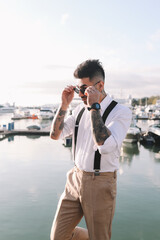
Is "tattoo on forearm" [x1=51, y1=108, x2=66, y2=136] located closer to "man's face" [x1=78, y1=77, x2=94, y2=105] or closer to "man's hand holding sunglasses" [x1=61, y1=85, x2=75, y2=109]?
"man's hand holding sunglasses" [x1=61, y1=85, x2=75, y2=109]

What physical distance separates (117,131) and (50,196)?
17.3 feet

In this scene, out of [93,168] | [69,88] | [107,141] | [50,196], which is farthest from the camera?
[50,196]

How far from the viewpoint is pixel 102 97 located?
5.55ft

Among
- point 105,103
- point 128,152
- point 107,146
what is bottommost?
point 128,152

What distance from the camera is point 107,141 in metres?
1.39

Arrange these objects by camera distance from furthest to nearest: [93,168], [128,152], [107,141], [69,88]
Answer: [128,152] < [69,88] < [93,168] < [107,141]

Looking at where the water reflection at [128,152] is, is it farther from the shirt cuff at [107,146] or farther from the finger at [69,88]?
the shirt cuff at [107,146]

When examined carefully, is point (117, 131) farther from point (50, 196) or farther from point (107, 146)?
point (50, 196)

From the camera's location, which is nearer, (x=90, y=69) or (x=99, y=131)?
(x=99, y=131)

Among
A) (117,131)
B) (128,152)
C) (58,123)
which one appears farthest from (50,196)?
(128,152)

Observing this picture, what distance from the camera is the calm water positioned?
4.35 meters

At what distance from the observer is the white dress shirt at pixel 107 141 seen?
1429 millimetres

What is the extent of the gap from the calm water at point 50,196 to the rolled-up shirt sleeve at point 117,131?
323 centimetres

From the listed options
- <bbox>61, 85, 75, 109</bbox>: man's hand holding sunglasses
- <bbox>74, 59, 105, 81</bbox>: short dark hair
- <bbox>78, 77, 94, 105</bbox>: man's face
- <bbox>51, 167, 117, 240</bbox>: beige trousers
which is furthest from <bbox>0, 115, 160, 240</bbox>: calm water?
<bbox>74, 59, 105, 81</bbox>: short dark hair
